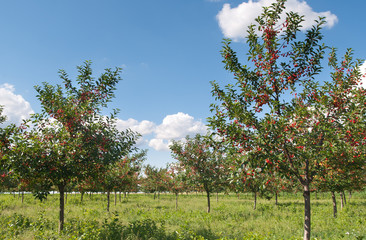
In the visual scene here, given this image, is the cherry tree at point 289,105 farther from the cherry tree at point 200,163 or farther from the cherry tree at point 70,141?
the cherry tree at point 200,163

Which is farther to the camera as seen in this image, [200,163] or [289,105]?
[200,163]

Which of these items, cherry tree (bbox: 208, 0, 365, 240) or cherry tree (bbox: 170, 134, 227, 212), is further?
cherry tree (bbox: 170, 134, 227, 212)

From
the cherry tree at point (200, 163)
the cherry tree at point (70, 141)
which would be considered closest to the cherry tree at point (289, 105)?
the cherry tree at point (70, 141)

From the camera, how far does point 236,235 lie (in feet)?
40.2

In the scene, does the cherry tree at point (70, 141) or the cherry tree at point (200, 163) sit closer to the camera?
the cherry tree at point (70, 141)

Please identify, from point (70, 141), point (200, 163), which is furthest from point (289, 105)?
point (200, 163)

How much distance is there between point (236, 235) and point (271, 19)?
10.9 meters

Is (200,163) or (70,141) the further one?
(200,163)

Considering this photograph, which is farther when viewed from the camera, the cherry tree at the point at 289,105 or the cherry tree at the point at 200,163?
the cherry tree at the point at 200,163

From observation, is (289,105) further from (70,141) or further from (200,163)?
(200,163)

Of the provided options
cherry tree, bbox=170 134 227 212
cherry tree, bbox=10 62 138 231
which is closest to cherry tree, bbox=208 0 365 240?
cherry tree, bbox=10 62 138 231

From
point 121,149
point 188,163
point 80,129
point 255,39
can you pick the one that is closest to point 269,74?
point 255,39

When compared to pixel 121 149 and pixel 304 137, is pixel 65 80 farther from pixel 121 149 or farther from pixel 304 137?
pixel 304 137

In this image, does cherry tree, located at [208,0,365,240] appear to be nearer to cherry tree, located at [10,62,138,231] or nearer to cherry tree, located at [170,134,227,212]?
cherry tree, located at [10,62,138,231]
